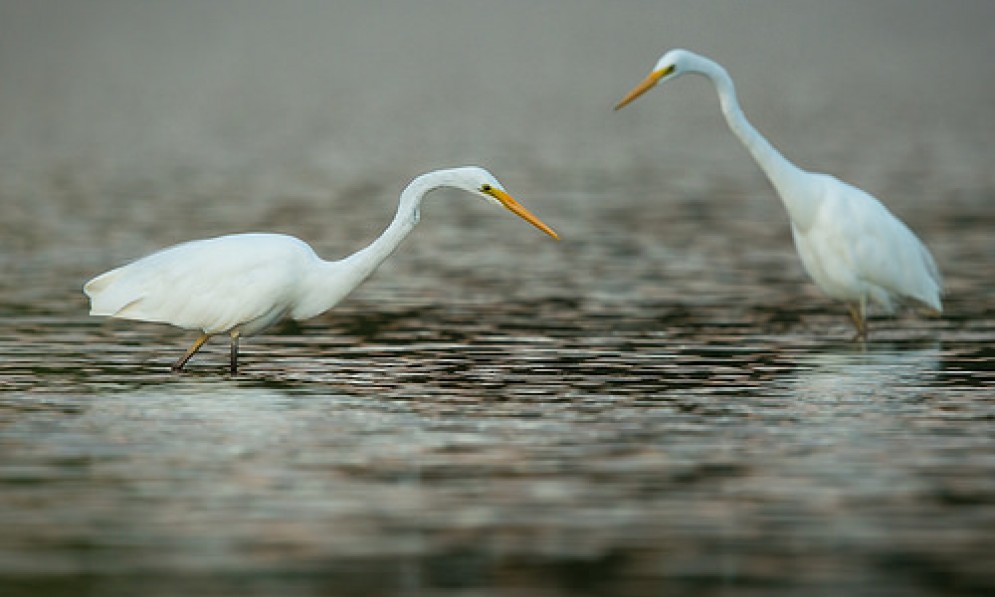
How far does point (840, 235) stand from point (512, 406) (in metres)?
4.68

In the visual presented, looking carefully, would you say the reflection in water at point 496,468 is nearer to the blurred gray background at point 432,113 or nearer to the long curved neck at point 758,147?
the long curved neck at point 758,147

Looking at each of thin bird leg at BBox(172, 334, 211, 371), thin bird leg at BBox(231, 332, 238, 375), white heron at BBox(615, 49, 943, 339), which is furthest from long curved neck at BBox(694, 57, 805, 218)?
thin bird leg at BBox(172, 334, 211, 371)

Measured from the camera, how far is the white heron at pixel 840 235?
54.4 ft

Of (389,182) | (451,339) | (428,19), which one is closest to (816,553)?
(451,339)

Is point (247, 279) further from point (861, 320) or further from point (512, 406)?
point (861, 320)

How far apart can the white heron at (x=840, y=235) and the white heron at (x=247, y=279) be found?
306cm

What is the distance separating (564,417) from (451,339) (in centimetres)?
424

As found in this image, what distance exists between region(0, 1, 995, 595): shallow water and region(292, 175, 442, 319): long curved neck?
58 centimetres

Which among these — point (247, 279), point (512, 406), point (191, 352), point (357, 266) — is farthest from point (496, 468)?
point (191, 352)

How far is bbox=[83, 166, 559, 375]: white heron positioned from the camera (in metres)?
13.9

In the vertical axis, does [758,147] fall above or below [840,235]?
above

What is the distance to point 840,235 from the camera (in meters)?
16.6

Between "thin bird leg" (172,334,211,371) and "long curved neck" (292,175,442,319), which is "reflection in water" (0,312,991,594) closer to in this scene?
"thin bird leg" (172,334,211,371)

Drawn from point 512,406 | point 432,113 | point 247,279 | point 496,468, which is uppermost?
point 432,113
